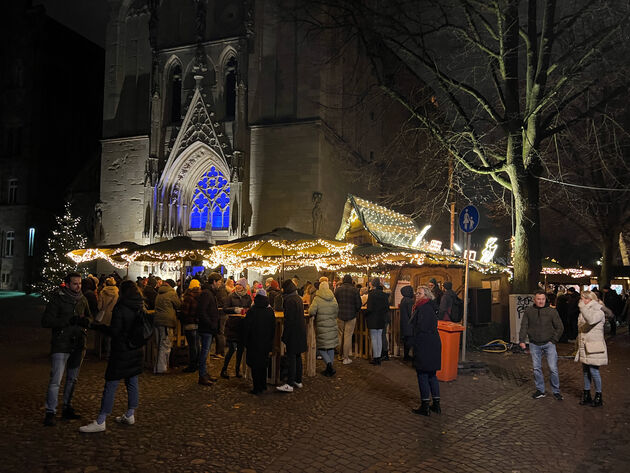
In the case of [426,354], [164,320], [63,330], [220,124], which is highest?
[220,124]

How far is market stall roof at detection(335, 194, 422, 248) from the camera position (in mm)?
15648

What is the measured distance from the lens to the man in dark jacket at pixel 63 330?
620 centimetres

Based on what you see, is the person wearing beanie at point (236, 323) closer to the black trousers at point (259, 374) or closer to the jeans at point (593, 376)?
the black trousers at point (259, 374)

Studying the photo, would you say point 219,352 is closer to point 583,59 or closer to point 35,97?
point 583,59

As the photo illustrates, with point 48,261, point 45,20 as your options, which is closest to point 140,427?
point 48,261

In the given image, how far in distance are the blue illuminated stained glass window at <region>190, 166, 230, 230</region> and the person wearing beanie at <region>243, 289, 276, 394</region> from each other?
59.1 feet

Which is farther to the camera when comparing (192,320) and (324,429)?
(192,320)

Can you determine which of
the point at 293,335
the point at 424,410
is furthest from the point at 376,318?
the point at 424,410

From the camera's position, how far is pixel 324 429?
6.30 m

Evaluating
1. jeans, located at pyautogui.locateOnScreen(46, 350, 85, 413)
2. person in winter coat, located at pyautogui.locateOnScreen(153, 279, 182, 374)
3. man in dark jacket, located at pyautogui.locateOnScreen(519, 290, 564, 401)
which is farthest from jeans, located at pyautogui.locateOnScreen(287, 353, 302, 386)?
man in dark jacket, located at pyautogui.locateOnScreen(519, 290, 564, 401)

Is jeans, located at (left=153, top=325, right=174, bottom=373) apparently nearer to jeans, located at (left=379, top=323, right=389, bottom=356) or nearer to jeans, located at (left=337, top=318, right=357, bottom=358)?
jeans, located at (left=337, top=318, right=357, bottom=358)

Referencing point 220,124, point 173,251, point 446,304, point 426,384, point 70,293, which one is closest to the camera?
point 70,293

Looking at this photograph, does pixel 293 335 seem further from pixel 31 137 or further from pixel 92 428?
Answer: pixel 31 137

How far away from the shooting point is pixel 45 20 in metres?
37.6
